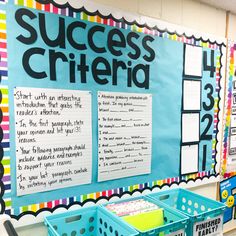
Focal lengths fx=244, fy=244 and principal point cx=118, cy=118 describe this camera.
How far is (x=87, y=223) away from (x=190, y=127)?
0.92m

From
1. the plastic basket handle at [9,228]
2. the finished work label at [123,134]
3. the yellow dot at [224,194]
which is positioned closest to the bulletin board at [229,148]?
the yellow dot at [224,194]

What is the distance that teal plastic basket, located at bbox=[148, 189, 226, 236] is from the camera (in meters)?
1.36

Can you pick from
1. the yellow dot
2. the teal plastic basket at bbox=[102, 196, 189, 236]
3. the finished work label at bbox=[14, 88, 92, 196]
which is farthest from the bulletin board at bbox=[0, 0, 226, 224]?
the yellow dot

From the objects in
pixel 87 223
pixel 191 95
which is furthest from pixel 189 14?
pixel 87 223

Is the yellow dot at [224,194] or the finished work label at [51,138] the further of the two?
the yellow dot at [224,194]

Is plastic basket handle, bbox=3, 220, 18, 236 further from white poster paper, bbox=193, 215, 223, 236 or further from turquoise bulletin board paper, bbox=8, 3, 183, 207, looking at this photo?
white poster paper, bbox=193, 215, 223, 236

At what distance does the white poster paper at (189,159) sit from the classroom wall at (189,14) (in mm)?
189

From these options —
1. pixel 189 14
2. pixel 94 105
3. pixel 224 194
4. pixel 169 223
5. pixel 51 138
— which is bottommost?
pixel 224 194

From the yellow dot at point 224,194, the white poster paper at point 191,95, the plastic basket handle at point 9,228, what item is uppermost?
the white poster paper at point 191,95

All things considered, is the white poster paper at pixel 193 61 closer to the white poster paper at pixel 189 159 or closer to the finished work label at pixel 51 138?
the white poster paper at pixel 189 159

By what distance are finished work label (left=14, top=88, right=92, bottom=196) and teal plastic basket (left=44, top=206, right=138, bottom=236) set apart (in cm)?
15

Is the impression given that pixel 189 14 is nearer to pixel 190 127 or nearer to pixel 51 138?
pixel 190 127

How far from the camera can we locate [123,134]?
1382 millimetres

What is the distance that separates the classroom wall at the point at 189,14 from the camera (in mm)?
1400
